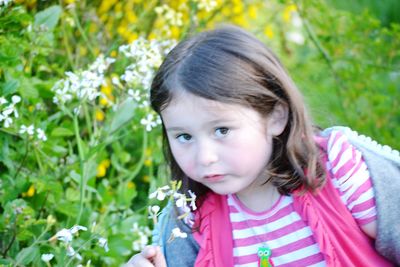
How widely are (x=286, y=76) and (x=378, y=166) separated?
12.1 inches

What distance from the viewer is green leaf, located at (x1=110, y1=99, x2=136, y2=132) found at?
237 cm

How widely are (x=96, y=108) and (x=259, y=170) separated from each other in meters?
0.71

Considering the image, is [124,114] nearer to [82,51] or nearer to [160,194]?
[82,51]

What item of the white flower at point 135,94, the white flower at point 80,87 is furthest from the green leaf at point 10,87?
the white flower at point 135,94

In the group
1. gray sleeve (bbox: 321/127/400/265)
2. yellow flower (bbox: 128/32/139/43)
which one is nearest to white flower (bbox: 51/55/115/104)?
gray sleeve (bbox: 321/127/400/265)

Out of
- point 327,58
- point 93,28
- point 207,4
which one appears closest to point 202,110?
point 207,4

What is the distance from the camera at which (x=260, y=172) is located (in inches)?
74.6

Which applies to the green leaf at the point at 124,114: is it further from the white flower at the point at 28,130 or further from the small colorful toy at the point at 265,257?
the small colorful toy at the point at 265,257

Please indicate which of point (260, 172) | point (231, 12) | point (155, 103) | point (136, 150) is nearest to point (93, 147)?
point (155, 103)

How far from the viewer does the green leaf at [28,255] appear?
1.88 m

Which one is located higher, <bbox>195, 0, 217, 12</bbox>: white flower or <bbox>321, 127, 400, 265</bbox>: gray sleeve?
<bbox>195, 0, 217, 12</bbox>: white flower

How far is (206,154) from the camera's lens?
1709mm

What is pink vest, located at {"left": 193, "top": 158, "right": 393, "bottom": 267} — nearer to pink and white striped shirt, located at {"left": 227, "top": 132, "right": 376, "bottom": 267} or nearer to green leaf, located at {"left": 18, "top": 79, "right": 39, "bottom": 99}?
pink and white striped shirt, located at {"left": 227, "top": 132, "right": 376, "bottom": 267}

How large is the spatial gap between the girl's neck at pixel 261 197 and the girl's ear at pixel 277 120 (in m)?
0.16
